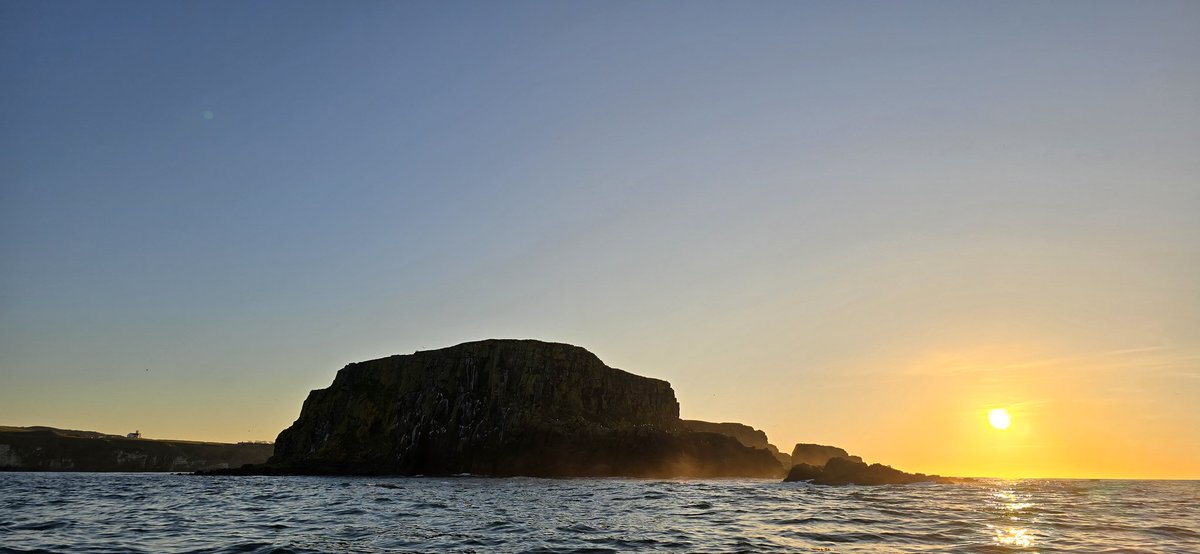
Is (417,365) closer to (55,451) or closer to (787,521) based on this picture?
(787,521)

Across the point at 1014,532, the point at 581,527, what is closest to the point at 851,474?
the point at 1014,532

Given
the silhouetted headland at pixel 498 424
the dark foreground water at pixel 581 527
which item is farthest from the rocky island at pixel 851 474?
the dark foreground water at pixel 581 527

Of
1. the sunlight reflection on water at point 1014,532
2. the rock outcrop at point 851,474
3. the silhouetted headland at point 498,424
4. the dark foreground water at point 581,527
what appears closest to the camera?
the dark foreground water at point 581,527

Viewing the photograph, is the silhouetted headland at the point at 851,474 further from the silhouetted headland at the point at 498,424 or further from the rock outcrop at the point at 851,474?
the silhouetted headland at the point at 498,424

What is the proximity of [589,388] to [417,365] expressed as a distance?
2999 cm

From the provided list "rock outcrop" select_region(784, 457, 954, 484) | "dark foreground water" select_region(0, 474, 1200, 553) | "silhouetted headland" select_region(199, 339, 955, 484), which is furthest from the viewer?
"silhouetted headland" select_region(199, 339, 955, 484)

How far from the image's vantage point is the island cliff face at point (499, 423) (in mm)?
108312

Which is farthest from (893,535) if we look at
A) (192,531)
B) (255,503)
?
(255,503)

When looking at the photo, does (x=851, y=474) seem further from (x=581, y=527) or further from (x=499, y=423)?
(x=581, y=527)

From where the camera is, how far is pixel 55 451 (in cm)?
18088

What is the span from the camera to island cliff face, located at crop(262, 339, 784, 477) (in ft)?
355

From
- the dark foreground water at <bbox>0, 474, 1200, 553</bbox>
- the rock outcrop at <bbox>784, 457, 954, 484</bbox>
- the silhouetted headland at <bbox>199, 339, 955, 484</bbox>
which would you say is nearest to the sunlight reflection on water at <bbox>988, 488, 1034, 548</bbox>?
the dark foreground water at <bbox>0, 474, 1200, 553</bbox>

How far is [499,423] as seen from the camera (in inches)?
4395

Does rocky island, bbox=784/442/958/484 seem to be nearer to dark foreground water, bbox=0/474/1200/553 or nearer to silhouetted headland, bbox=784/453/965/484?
silhouetted headland, bbox=784/453/965/484
